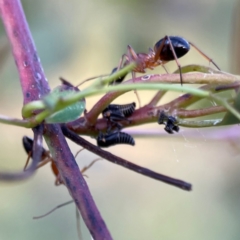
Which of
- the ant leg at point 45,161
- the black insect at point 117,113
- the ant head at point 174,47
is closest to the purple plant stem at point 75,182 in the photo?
the black insect at point 117,113

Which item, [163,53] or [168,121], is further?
[163,53]

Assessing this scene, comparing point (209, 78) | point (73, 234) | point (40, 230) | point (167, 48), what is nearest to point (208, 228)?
point (73, 234)

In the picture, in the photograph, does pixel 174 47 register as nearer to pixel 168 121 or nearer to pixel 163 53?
pixel 163 53

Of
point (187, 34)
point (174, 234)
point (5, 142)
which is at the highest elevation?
point (187, 34)

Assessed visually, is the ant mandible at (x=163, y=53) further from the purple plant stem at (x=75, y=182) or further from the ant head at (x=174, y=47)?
the purple plant stem at (x=75, y=182)

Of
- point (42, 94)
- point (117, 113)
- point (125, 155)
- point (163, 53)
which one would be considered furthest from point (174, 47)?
point (125, 155)

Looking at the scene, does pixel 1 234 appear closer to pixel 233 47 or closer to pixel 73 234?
pixel 73 234

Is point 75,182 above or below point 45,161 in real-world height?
above

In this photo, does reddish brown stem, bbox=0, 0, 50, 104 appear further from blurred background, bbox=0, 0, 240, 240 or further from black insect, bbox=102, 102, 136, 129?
blurred background, bbox=0, 0, 240, 240
